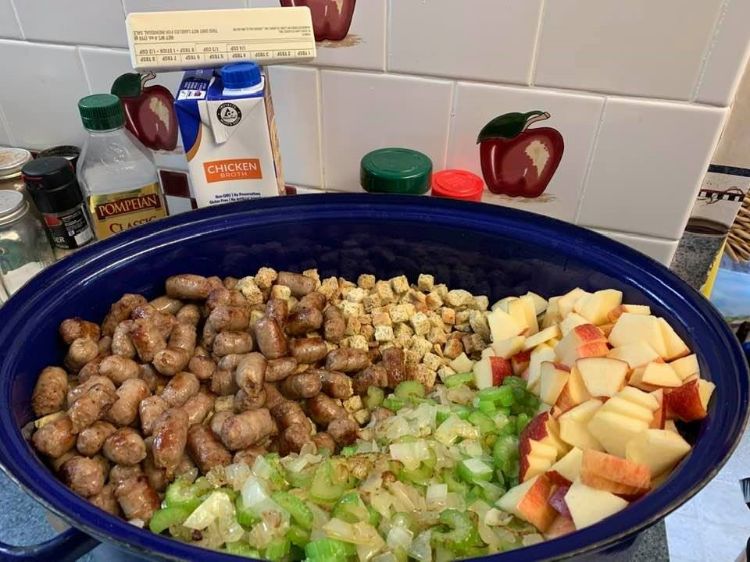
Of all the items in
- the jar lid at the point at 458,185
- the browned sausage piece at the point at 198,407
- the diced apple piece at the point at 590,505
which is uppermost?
the jar lid at the point at 458,185

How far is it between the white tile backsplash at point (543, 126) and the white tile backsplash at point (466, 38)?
1.0 inches

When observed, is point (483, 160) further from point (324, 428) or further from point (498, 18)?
point (324, 428)

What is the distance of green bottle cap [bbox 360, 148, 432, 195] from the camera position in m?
0.93

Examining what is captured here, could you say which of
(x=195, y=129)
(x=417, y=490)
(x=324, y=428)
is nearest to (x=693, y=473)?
(x=417, y=490)

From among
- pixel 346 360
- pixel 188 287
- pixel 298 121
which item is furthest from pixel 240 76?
pixel 346 360

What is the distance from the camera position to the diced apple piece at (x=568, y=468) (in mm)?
691

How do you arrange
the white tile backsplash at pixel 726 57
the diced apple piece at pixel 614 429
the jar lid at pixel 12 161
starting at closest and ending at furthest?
the diced apple piece at pixel 614 429 < the white tile backsplash at pixel 726 57 < the jar lid at pixel 12 161

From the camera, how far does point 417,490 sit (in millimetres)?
742

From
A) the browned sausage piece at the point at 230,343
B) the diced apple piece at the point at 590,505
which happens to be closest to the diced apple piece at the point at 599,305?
the diced apple piece at the point at 590,505

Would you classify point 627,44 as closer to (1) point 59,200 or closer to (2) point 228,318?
(2) point 228,318

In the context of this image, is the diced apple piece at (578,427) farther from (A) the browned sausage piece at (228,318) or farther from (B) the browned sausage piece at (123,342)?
(B) the browned sausage piece at (123,342)

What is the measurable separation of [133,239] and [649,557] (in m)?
0.86

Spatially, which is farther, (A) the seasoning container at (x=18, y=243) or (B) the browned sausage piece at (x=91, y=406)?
(A) the seasoning container at (x=18, y=243)

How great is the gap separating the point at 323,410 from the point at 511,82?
1.73 feet
